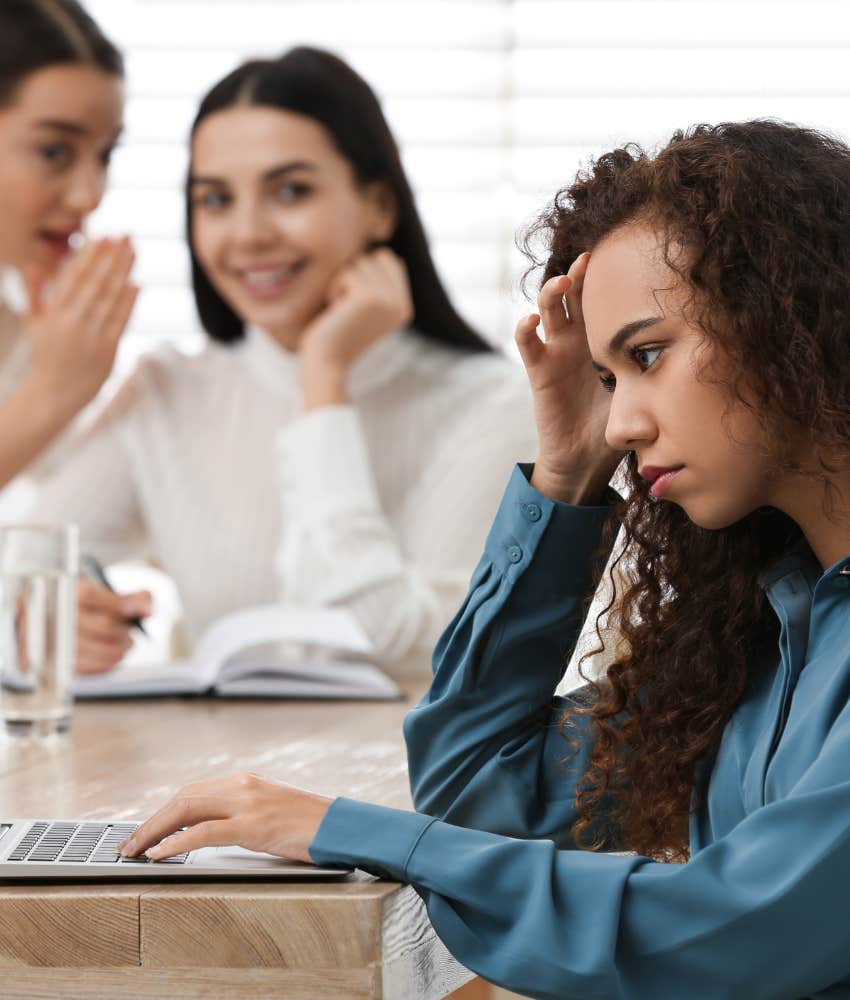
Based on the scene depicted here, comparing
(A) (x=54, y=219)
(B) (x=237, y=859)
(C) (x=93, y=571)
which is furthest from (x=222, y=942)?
(A) (x=54, y=219)

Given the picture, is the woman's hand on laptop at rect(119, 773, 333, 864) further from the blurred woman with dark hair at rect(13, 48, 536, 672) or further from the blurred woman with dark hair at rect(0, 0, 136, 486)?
the blurred woman with dark hair at rect(0, 0, 136, 486)

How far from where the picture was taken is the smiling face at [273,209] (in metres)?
2.22

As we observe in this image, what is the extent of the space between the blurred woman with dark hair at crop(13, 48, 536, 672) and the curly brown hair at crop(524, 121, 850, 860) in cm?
99

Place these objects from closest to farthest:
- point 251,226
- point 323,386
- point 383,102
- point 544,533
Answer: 1. point 544,533
2. point 323,386
3. point 251,226
4. point 383,102

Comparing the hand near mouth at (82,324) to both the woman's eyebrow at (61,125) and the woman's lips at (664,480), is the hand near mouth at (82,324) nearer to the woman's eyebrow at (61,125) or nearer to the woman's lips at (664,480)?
the woman's eyebrow at (61,125)

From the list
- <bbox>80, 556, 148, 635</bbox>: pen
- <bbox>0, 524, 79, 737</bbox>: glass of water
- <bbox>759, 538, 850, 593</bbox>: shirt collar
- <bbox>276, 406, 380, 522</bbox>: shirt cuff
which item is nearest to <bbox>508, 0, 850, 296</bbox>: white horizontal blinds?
<bbox>276, 406, 380, 522</bbox>: shirt cuff

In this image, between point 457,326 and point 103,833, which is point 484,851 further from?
point 457,326

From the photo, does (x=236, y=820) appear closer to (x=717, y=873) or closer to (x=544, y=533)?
(x=717, y=873)

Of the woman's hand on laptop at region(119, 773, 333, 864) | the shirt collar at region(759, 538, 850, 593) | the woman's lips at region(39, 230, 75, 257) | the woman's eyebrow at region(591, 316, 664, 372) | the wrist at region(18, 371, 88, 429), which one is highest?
the woman's lips at region(39, 230, 75, 257)

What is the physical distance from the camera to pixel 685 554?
1.10 m

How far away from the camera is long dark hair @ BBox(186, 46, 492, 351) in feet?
7.32

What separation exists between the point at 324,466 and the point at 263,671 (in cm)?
37

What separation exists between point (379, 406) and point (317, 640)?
67 cm

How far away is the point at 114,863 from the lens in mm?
842
